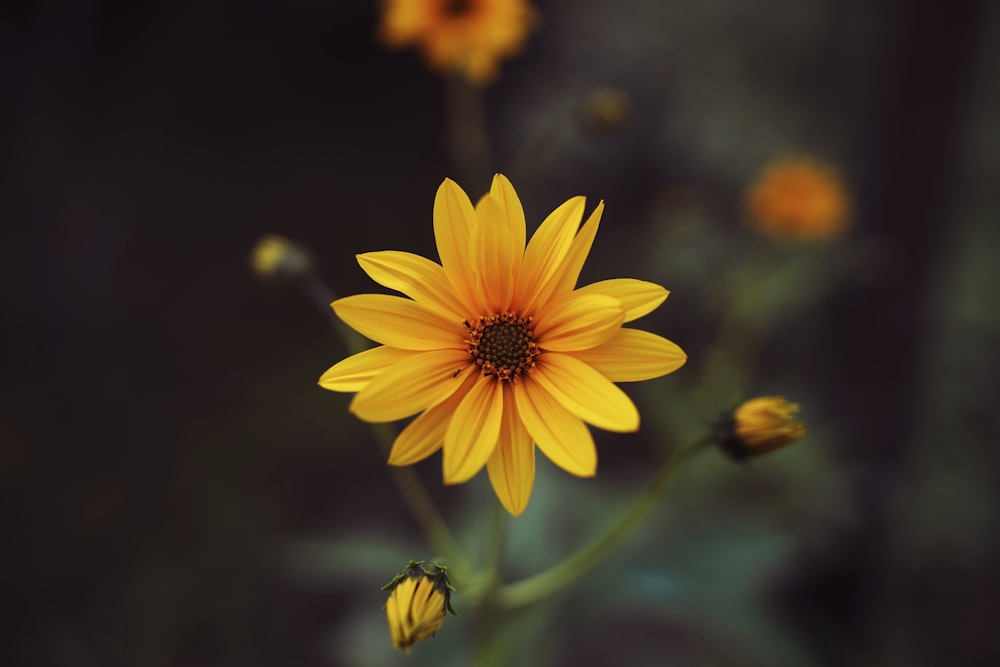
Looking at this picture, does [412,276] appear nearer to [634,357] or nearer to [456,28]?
[634,357]

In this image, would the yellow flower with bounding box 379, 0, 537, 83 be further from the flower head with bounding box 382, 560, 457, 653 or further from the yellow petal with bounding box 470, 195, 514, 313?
the flower head with bounding box 382, 560, 457, 653

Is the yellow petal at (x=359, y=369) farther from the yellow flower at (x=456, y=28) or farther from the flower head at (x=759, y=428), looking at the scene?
the yellow flower at (x=456, y=28)

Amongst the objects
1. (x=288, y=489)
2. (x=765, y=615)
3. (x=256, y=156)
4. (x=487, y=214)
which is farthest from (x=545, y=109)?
(x=487, y=214)

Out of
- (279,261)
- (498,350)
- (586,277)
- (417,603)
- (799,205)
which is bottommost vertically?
(417,603)

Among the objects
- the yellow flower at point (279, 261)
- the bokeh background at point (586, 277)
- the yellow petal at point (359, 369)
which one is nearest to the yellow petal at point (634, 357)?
the yellow petal at point (359, 369)

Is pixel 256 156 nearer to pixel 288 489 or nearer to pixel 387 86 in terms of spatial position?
pixel 387 86

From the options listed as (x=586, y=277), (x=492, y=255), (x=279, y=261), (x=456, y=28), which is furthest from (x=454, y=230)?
(x=586, y=277)
